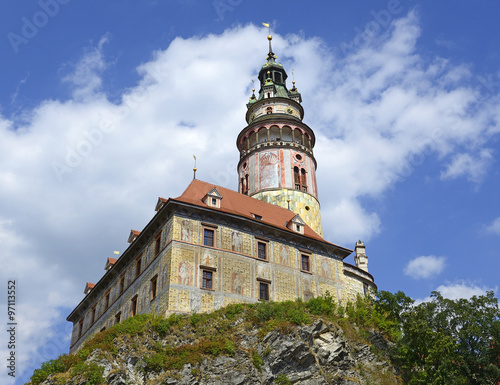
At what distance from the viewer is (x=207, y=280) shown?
36.5m

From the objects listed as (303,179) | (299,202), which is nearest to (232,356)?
(299,202)

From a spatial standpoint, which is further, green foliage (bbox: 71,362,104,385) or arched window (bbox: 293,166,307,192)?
arched window (bbox: 293,166,307,192)

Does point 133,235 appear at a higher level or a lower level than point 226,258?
higher

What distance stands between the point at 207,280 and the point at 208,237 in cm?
300

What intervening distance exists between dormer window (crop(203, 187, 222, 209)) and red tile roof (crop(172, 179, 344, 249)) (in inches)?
13.4

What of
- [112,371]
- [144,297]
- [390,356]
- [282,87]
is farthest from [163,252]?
[282,87]

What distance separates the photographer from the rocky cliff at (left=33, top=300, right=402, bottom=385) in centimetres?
3047

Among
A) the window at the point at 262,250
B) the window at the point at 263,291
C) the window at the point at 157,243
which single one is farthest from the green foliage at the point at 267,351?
the window at the point at 157,243

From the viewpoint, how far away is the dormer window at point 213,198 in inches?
1550

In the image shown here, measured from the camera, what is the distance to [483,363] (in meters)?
33.5

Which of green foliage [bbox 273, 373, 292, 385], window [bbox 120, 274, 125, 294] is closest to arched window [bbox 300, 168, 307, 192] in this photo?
window [bbox 120, 274, 125, 294]

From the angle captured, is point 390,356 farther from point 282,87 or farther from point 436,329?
point 282,87

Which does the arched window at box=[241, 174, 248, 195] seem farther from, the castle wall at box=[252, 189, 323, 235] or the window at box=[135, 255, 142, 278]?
the window at box=[135, 255, 142, 278]

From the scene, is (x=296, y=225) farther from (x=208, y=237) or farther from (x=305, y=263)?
(x=208, y=237)
